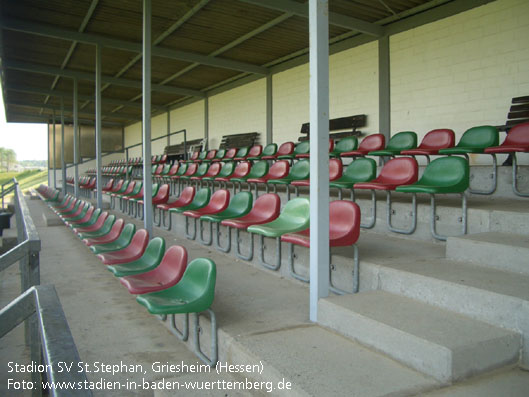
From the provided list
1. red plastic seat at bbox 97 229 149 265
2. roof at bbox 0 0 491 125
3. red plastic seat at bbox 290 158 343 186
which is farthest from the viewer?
roof at bbox 0 0 491 125

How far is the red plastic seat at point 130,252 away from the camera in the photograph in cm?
343

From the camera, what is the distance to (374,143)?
5797 millimetres

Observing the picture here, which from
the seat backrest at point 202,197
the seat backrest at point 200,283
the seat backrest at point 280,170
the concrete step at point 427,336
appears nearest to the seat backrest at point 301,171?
the seat backrest at point 280,170

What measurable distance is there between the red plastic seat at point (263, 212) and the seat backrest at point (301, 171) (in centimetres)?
107

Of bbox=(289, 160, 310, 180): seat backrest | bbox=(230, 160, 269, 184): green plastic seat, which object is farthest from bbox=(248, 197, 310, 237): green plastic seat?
bbox=(230, 160, 269, 184): green plastic seat

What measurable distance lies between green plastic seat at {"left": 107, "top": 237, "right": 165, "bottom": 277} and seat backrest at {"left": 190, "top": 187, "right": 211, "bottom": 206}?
1762 millimetres

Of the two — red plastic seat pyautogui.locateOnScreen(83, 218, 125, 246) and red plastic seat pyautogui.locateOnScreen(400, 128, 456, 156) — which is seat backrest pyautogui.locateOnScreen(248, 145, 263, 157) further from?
red plastic seat pyautogui.locateOnScreen(83, 218, 125, 246)

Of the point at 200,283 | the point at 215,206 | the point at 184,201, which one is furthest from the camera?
the point at 184,201

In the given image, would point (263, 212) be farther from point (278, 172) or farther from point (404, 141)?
point (404, 141)

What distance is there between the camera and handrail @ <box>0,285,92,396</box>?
2.15ft

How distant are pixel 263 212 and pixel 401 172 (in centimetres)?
137

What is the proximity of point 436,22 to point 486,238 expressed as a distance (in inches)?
194

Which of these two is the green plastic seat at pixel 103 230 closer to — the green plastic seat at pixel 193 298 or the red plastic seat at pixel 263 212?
the red plastic seat at pixel 263 212

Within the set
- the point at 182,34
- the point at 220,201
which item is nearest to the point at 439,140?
the point at 220,201
